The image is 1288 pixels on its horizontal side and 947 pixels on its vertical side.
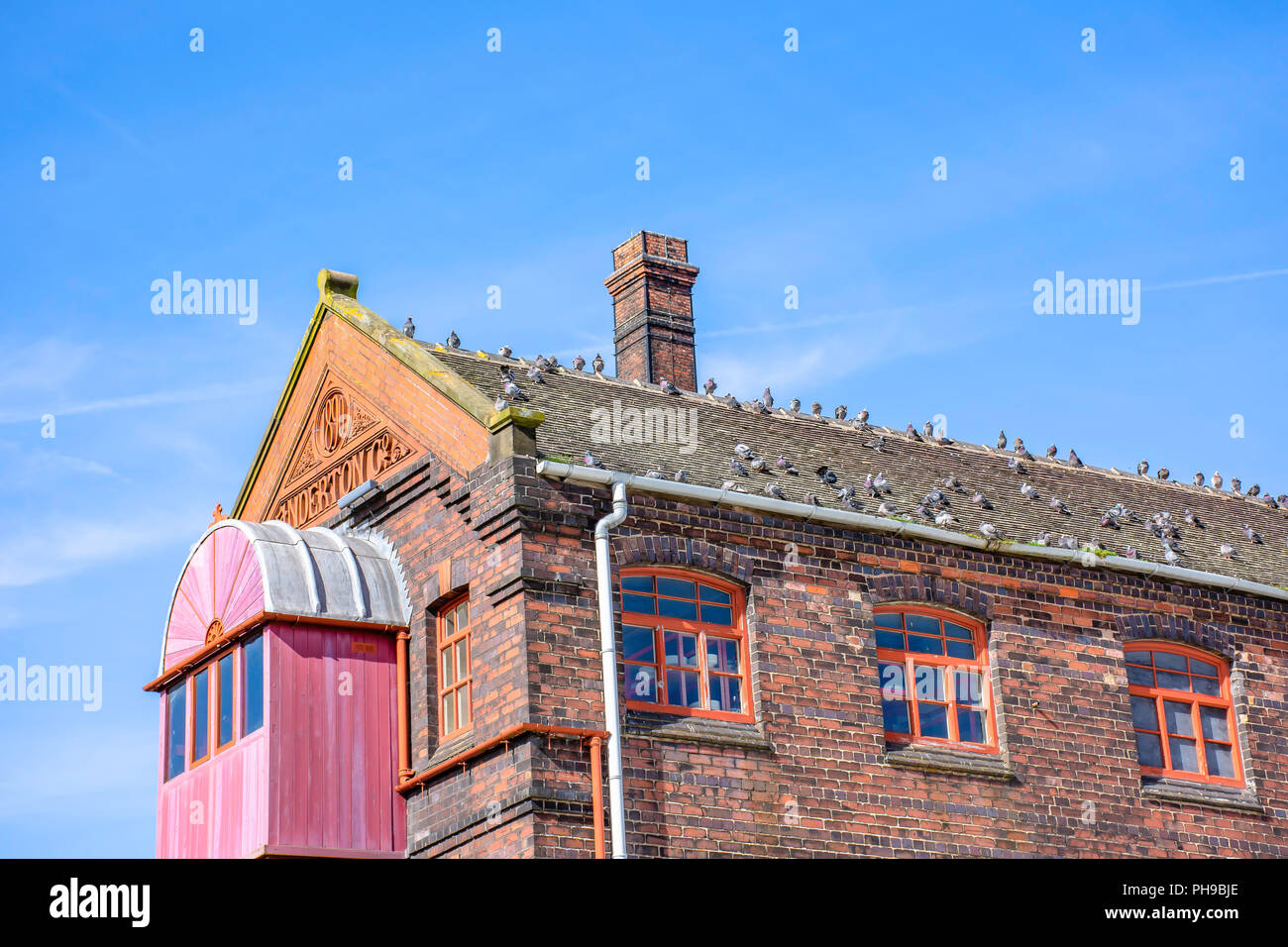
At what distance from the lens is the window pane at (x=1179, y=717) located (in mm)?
22828

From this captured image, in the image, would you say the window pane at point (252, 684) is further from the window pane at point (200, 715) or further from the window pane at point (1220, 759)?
the window pane at point (1220, 759)

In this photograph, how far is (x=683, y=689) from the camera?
19.8 metres

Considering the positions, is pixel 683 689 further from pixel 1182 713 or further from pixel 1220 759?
pixel 1220 759

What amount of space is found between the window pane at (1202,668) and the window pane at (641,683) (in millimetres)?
7697

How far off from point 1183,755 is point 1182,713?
1.78 ft

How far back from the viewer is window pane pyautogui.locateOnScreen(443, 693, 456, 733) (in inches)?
789

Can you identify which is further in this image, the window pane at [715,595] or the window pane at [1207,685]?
the window pane at [1207,685]

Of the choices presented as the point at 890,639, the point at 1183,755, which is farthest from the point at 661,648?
the point at 1183,755

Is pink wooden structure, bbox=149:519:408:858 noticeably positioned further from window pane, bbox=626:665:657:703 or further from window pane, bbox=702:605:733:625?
window pane, bbox=702:605:733:625

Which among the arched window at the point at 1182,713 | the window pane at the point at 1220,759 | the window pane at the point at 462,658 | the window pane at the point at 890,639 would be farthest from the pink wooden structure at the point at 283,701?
the window pane at the point at 1220,759

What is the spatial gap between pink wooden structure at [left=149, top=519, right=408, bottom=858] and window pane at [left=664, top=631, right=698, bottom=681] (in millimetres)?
3032

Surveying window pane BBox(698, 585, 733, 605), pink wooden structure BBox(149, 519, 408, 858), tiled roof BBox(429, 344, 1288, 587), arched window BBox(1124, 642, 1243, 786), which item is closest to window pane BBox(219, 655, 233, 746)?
pink wooden structure BBox(149, 519, 408, 858)

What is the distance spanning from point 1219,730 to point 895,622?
15.7ft
